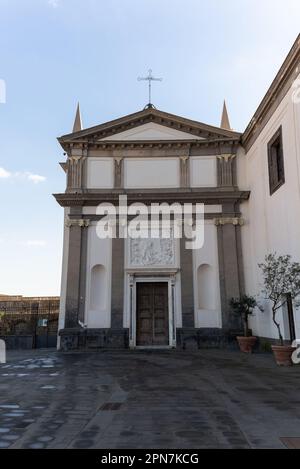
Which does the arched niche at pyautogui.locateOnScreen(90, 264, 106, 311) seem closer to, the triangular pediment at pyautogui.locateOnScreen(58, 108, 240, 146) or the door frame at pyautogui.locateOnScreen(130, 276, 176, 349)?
the door frame at pyautogui.locateOnScreen(130, 276, 176, 349)

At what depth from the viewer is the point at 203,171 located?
1852 cm

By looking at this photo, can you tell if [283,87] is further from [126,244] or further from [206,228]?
[126,244]

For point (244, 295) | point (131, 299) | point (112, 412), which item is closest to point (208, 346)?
point (244, 295)

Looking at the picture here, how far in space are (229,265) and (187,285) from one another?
1.96 meters

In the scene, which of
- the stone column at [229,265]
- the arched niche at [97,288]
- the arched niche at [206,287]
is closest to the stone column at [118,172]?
the arched niche at [97,288]

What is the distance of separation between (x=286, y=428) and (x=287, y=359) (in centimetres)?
695

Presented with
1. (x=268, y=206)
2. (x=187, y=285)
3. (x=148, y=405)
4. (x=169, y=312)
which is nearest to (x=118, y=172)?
(x=187, y=285)

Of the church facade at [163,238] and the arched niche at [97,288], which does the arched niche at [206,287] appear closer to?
the church facade at [163,238]

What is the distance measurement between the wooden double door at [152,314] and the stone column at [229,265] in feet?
8.10

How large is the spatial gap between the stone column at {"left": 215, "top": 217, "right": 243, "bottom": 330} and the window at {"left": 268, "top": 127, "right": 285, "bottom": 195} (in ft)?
9.80

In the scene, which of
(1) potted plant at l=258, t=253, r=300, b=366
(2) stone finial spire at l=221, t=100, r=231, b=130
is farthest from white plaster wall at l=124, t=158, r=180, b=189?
(1) potted plant at l=258, t=253, r=300, b=366

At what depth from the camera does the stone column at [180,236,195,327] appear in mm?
16953

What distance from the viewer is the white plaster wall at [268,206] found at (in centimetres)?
1304

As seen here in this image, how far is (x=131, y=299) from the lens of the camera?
1727 centimetres
